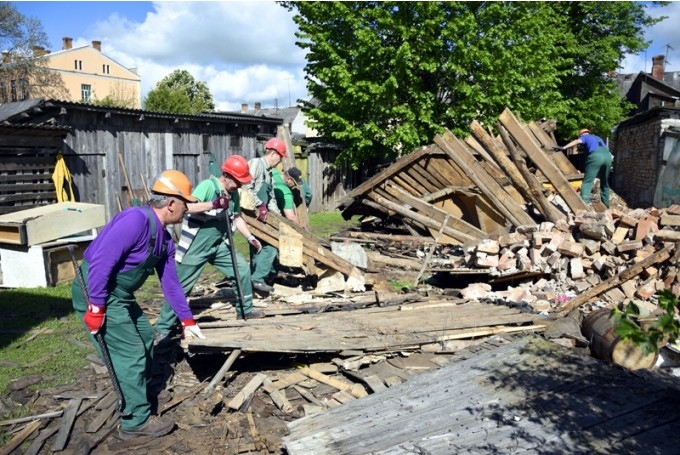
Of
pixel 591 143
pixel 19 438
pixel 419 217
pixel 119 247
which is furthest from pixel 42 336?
pixel 591 143

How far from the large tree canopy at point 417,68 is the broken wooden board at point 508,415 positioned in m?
12.1

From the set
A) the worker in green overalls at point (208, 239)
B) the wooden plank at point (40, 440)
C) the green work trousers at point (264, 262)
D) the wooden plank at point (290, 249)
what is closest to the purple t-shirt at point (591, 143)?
the wooden plank at point (290, 249)

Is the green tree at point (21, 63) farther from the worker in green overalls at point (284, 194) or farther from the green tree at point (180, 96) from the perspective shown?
the worker in green overalls at point (284, 194)

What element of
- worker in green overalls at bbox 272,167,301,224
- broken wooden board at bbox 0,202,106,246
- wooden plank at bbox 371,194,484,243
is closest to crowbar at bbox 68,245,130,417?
worker in green overalls at bbox 272,167,301,224

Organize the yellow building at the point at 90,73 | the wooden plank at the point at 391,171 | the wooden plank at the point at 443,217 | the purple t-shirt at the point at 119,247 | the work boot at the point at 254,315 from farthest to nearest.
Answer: the yellow building at the point at 90,73 < the wooden plank at the point at 391,171 < the wooden plank at the point at 443,217 < the work boot at the point at 254,315 < the purple t-shirt at the point at 119,247

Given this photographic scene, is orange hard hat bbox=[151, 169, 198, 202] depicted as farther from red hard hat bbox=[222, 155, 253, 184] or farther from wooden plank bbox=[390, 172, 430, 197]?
wooden plank bbox=[390, 172, 430, 197]

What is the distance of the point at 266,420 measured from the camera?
4.38 meters

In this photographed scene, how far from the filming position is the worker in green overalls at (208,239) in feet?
18.2

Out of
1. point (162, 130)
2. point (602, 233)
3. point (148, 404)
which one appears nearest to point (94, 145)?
point (162, 130)

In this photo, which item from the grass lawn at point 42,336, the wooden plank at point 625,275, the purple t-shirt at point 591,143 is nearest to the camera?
the grass lawn at point 42,336

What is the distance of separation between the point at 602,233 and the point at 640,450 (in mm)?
4864

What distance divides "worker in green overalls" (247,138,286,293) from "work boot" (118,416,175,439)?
308 centimetres

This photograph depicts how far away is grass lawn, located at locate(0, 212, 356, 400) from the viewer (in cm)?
523

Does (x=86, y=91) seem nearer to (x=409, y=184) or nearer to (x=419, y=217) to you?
(x=409, y=184)
